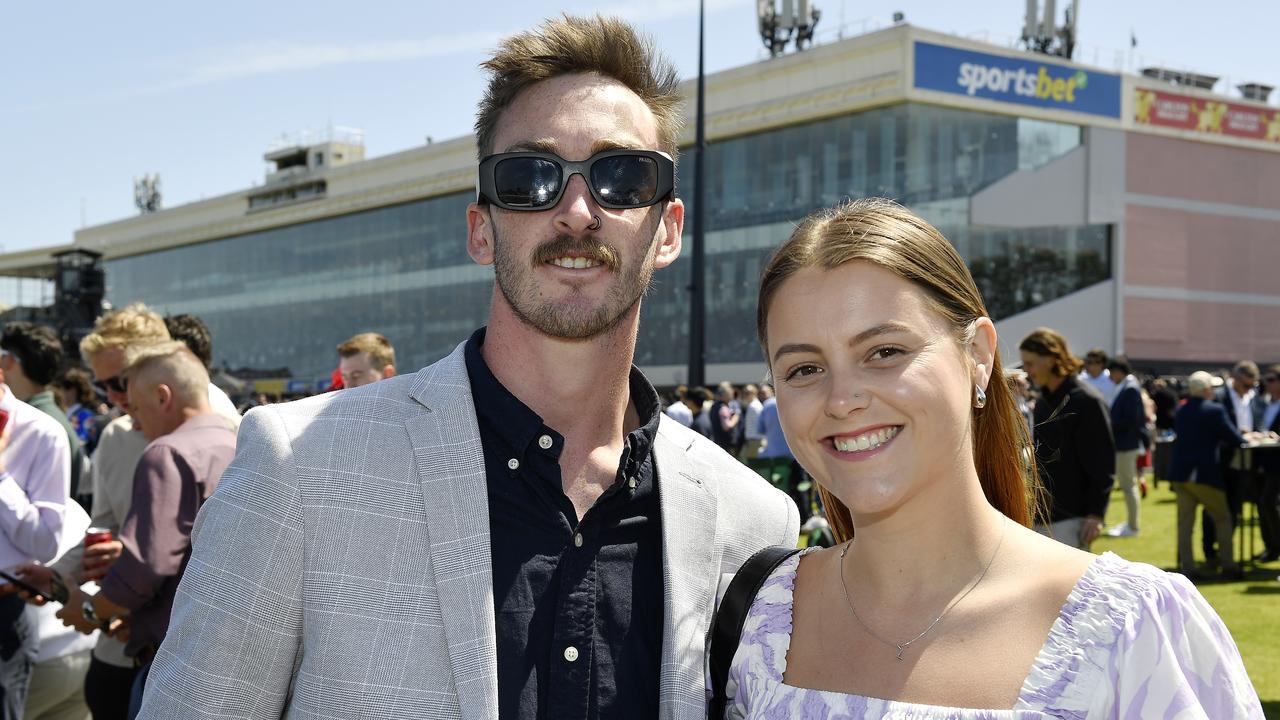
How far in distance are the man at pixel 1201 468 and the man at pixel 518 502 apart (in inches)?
352

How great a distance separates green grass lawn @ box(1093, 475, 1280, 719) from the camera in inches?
280

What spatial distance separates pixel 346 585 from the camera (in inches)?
82.0

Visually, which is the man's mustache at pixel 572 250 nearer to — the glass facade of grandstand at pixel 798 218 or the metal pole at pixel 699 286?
the metal pole at pixel 699 286

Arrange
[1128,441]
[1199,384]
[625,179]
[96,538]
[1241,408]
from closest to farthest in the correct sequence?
[625,179] → [96,538] → [1199,384] → [1128,441] → [1241,408]

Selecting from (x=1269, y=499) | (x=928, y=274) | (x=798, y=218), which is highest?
(x=798, y=218)

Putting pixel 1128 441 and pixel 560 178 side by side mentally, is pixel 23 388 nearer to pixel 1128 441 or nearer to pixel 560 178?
pixel 560 178

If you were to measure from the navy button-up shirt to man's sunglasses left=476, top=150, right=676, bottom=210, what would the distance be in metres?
0.38

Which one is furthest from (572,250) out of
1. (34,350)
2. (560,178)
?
(34,350)

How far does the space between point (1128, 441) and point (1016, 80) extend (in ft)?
77.6

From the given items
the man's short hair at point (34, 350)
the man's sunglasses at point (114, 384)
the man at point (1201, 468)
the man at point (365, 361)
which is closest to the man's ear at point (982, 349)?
the man's sunglasses at point (114, 384)

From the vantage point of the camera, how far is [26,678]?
4469 millimetres

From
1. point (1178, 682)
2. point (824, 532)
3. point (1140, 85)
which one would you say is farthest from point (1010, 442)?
point (1140, 85)

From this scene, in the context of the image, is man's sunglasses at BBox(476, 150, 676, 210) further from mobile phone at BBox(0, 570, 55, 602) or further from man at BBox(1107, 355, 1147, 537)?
man at BBox(1107, 355, 1147, 537)

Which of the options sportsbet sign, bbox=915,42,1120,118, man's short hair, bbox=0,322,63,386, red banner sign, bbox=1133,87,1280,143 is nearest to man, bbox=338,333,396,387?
man's short hair, bbox=0,322,63,386
